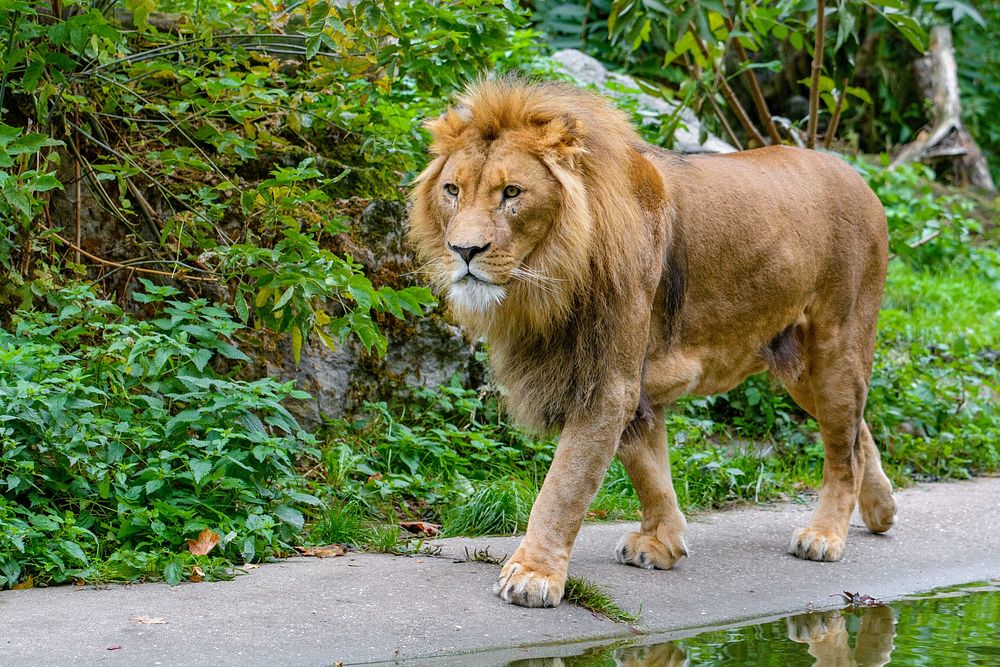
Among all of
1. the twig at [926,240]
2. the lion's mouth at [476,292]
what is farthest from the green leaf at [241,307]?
the twig at [926,240]

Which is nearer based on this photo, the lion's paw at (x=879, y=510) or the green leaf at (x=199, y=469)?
the green leaf at (x=199, y=469)

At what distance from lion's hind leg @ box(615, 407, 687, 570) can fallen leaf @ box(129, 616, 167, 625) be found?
1.93 m

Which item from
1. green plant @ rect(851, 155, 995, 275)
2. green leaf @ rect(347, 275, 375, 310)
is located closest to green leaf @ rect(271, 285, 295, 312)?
green leaf @ rect(347, 275, 375, 310)

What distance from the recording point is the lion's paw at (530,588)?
3.99 metres

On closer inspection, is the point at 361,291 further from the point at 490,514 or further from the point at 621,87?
the point at 621,87

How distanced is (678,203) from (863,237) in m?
1.13

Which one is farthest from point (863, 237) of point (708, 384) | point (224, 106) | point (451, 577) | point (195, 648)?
point (195, 648)

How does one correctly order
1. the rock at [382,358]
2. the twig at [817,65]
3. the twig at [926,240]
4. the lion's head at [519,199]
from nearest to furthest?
the lion's head at [519,199]
the rock at [382,358]
the twig at [817,65]
the twig at [926,240]

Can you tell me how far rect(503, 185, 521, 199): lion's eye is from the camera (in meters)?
4.03

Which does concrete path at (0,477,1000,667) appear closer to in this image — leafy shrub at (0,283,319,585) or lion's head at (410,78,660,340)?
leafy shrub at (0,283,319,585)

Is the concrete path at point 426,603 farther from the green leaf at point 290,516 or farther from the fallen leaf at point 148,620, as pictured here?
the green leaf at point 290,516

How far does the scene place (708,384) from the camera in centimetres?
500

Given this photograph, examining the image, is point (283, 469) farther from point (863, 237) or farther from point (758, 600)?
point (863, 237)

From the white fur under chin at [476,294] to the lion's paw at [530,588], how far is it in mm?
936
